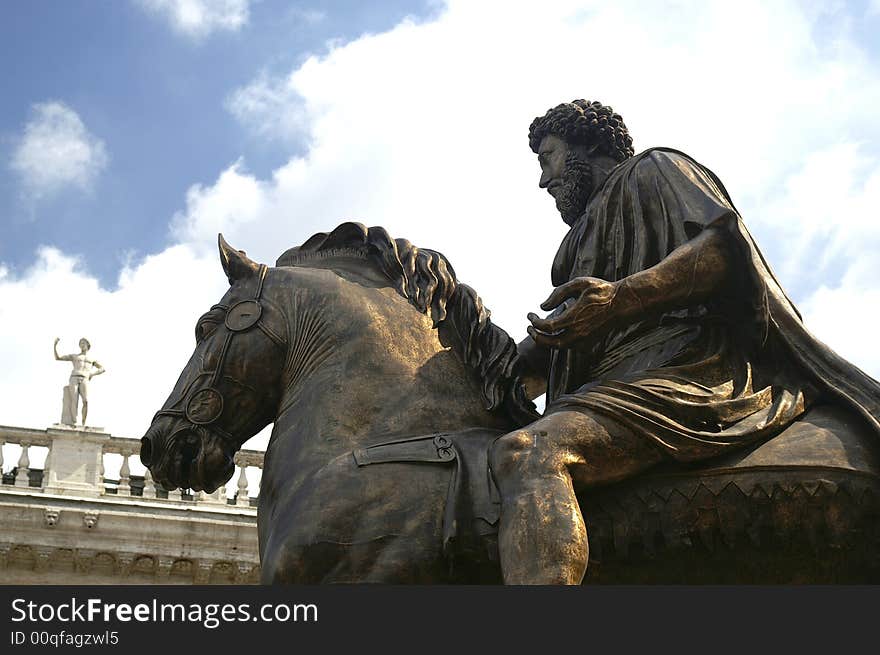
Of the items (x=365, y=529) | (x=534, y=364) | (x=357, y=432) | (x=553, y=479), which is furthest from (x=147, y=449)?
(x=553, y=479)

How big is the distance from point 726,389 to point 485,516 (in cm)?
78

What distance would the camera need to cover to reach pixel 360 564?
383 centimetres

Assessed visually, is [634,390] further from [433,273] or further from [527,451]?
[433,273]

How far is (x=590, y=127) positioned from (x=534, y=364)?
79cm

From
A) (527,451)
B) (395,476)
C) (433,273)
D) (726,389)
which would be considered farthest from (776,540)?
(433,273)

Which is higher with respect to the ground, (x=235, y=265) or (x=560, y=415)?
(x=235, y=265)

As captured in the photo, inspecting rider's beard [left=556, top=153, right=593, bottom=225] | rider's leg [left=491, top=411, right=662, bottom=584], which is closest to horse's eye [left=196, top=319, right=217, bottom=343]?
rider's leg [left=491, top=411, right=662, bottom=584]

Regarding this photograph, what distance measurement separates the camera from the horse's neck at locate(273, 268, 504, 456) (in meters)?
4.12

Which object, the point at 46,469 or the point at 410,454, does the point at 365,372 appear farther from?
the point at 46,469

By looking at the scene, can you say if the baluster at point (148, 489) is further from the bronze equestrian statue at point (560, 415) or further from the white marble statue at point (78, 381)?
the bronze equestrian statue at point (560, 415)

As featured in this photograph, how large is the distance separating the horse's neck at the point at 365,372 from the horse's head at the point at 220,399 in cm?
7

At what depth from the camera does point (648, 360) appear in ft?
13.8

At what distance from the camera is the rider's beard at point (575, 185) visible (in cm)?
481

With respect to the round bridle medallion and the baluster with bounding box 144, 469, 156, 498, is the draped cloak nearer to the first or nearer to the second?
the round bridle medallion
